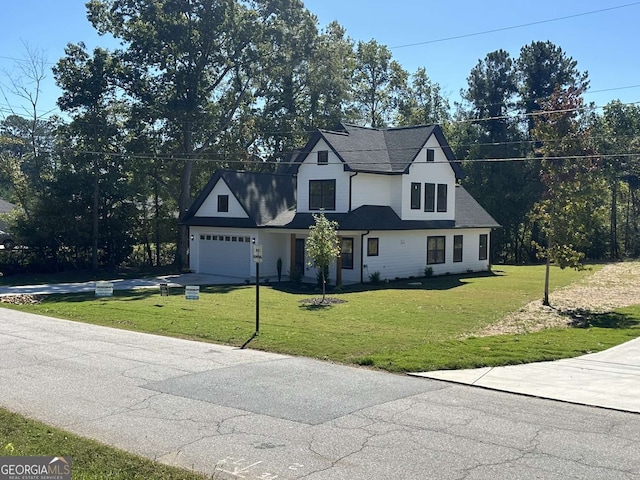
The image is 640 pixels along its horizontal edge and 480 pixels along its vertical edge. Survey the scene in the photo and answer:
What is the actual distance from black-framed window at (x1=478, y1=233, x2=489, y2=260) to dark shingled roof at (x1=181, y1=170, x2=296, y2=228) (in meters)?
11.6

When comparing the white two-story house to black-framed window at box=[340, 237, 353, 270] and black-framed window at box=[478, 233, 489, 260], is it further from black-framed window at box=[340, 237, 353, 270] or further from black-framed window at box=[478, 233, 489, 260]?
black-framed window at box=[478, 233, 489, 260]

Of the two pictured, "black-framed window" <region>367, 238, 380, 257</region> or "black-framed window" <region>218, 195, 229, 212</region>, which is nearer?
"black-framed window" <region>367, 238, 380, 257</region>

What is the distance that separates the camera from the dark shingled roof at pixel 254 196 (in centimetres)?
3356

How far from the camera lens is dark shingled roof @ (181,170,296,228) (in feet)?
110

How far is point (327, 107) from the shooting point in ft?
162

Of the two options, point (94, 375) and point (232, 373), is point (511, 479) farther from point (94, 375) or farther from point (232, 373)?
point (94, 375)

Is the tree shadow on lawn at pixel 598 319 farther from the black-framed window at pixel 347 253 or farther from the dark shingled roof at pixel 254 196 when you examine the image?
the dark shingled roof at pixel 254 196

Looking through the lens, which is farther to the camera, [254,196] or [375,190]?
[254,196]

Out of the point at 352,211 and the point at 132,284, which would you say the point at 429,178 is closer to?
the point at 352,211

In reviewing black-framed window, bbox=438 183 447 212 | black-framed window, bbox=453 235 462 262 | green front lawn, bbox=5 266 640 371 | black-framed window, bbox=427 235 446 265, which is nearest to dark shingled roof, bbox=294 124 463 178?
black-framed window, bbox=438 183 447 212

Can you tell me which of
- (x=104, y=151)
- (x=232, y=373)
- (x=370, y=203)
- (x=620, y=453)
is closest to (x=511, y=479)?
(x=620, y=453)

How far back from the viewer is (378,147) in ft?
114

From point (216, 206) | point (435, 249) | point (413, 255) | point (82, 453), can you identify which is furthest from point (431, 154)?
point (82, 453)

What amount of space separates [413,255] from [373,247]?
3.39 m
